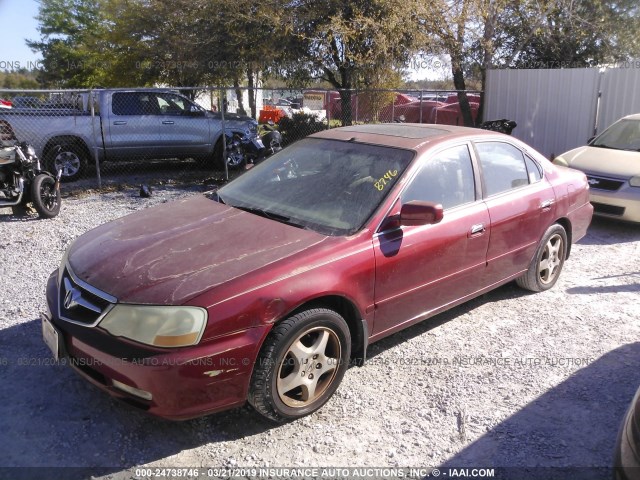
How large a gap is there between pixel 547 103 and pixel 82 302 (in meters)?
11.5

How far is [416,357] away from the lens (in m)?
4.04

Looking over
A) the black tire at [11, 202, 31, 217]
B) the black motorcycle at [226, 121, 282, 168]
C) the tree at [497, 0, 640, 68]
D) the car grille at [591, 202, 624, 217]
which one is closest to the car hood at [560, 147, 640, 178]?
the car grille at [591, 202, 624, 217]

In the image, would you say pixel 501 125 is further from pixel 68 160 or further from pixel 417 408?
pixel 417 408

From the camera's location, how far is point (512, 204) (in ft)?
14.9

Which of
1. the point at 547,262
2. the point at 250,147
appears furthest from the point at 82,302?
the point at 250,147

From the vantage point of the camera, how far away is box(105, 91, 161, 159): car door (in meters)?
10.4

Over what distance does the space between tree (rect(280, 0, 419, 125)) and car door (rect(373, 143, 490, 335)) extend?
712 centimetres

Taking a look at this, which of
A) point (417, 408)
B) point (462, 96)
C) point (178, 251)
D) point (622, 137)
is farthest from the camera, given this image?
point (462, 96)

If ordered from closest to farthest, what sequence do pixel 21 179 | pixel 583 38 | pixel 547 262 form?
pixel 547 262 → pixel 21 179 → pixel 583 38

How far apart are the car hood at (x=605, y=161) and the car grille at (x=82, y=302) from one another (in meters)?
6.88

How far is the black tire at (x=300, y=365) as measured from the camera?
9.89 ft

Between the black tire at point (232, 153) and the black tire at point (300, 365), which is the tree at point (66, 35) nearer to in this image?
the black tire at point (232, 153)

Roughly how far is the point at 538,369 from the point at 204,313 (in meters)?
2.44

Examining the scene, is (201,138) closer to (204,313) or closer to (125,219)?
(125,219)
